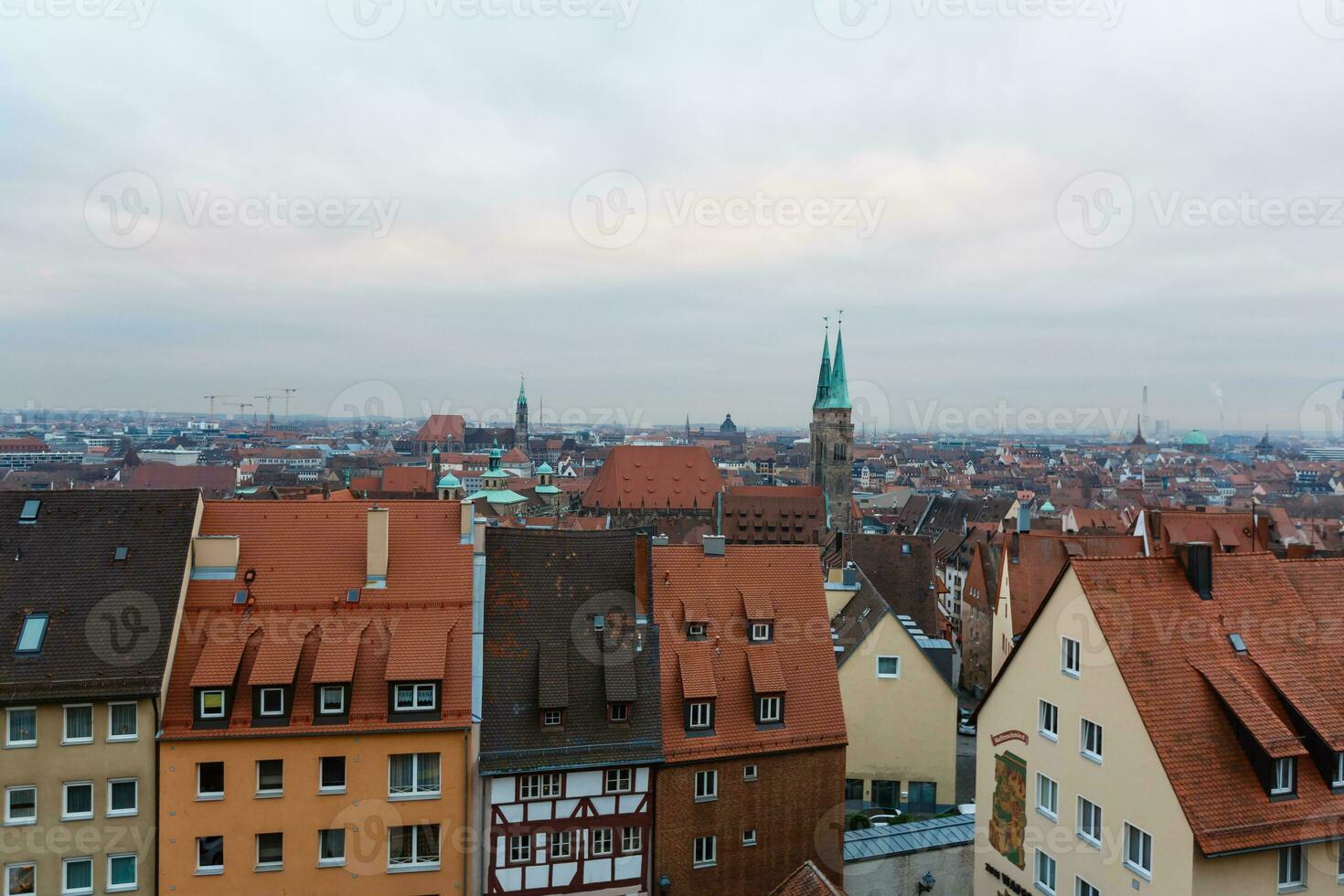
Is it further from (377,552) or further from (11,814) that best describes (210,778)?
(377,552)

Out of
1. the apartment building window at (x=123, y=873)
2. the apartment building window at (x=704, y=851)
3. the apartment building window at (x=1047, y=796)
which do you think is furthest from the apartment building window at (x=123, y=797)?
the apartment building window at (x=1047, y=796)

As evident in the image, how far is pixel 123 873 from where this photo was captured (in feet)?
67.5

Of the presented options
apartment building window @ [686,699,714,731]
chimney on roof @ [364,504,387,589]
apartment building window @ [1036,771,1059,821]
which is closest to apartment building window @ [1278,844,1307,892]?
apartment building window @ [1036,771,1059,821]

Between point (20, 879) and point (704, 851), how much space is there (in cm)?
1635

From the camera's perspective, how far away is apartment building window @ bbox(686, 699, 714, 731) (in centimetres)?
2402

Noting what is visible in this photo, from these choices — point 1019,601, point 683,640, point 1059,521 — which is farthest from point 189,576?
point 1059,521

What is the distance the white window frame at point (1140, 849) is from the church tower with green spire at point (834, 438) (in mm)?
95425

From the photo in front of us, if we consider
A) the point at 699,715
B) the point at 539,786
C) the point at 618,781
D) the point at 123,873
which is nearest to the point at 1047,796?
the point at 699,715

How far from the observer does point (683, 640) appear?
25.5m

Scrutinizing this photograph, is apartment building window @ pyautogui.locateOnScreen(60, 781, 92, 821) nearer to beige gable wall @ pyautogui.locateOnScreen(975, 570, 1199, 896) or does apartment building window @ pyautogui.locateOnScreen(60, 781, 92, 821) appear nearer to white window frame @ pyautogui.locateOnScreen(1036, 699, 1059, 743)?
beige gable wall @ pyautogui.locateOnScreen(975, 570, 1199, 896)

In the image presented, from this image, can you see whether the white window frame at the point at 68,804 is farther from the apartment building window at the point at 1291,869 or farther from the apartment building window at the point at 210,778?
the apartment building window at the point at 1291,869

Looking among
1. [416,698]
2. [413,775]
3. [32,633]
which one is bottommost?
[413,775]

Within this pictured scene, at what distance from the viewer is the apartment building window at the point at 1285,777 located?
16.6 m

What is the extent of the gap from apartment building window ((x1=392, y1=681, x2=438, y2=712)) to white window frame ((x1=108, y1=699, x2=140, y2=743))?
19.2 feet
